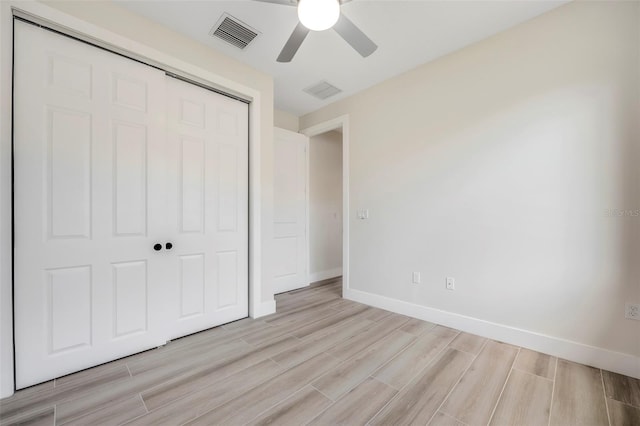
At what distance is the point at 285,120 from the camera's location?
163 inches

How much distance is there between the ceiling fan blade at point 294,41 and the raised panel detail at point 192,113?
0.99 meters

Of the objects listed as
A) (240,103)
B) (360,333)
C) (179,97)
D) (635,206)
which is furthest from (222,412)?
(635,206)

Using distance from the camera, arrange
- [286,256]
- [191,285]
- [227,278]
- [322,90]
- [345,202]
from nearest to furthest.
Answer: [191,285]
[227,278]
[322,90]
[345,202]
[286,256]

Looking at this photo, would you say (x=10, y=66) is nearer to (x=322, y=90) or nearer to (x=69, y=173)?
(x=69, y=173)

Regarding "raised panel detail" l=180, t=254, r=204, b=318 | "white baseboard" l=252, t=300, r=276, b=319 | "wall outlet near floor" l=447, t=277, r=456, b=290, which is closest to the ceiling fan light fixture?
"raised panel detail" l=180, t=254, r=204, b=318

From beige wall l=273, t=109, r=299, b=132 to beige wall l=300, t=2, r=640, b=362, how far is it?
162 centimetres

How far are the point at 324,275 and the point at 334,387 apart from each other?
2.89m


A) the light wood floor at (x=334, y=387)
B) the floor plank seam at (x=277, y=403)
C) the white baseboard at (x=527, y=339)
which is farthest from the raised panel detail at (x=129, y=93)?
the white baseboard at (x=527, y=339)

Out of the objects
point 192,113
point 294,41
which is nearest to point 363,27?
point 294,41

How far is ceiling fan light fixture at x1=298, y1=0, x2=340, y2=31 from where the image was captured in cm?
153

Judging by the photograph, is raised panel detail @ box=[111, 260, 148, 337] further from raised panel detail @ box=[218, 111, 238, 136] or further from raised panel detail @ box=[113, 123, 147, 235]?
raised panel detail @ box=[218, 111, 238, 136]

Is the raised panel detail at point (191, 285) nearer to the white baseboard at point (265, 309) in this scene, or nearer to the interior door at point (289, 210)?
the white baseboard at point (265, 309)

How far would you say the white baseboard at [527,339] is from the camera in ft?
5.98

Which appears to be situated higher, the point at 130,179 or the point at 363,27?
the point at 363,27
